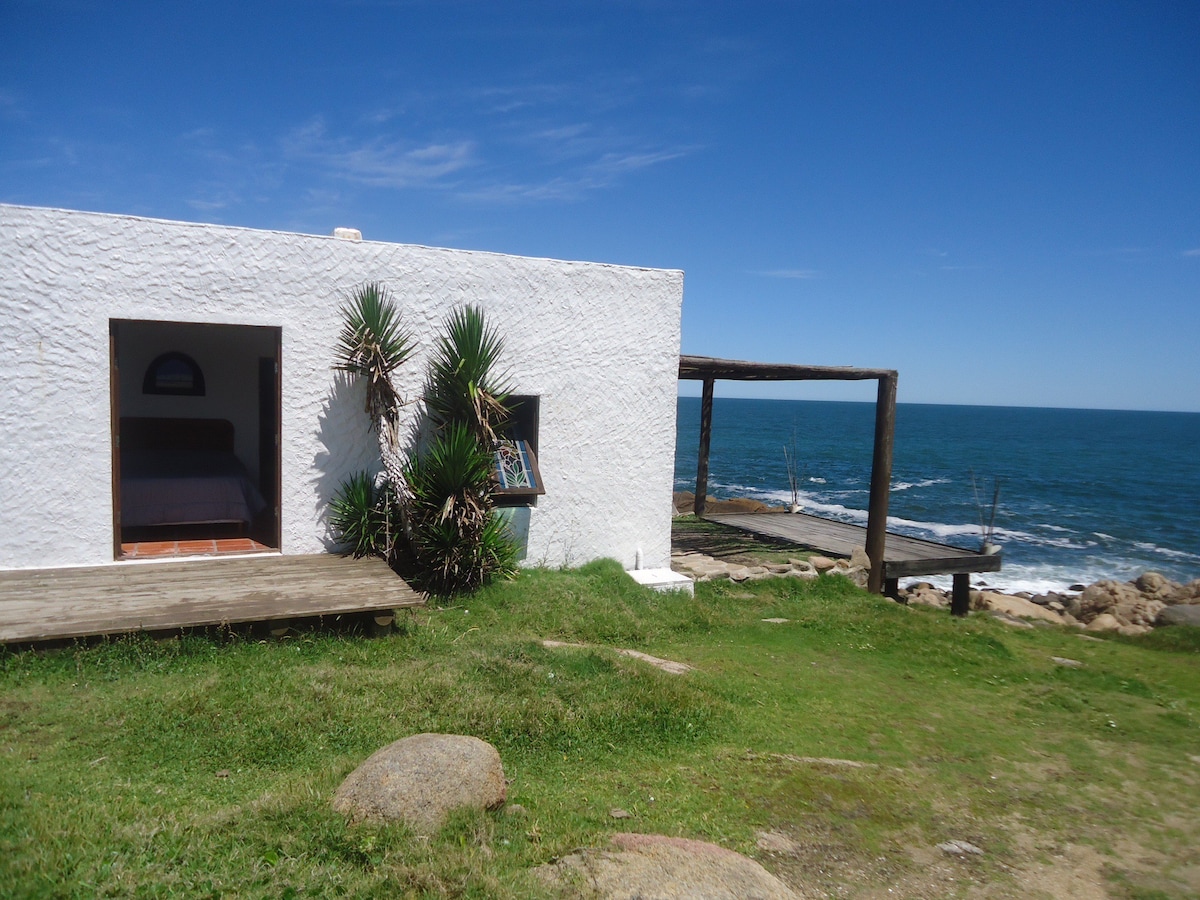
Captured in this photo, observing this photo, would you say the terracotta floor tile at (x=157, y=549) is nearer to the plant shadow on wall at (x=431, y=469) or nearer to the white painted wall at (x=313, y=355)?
the white painted wall at (x=313, y=355)

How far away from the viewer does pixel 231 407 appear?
11.8 metres

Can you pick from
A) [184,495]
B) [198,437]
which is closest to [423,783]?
[184,495]

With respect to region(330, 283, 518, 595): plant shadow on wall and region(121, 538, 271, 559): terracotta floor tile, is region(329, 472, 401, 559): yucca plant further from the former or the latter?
region(121, 538, 271, 559): terracotta floor tile

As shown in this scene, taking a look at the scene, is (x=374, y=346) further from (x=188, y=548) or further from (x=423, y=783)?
(x=423, y=783)

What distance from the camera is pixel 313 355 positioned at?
8219 millimetres

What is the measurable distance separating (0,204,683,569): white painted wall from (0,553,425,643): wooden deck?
496mm

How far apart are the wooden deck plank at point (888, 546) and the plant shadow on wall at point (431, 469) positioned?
20.7 ft

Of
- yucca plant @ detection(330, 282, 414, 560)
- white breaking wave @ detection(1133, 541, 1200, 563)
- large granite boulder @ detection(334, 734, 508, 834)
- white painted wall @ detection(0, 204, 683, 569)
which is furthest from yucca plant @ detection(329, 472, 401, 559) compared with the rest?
white breaking wave @ detection(1133, 541, 1200, 563)

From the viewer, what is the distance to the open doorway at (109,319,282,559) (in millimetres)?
8734

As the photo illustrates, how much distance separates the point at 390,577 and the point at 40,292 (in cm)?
398

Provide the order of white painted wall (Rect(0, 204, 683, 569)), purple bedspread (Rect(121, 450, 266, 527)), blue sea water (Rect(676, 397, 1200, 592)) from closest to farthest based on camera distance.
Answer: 1. white painted wall (Rect(0, 204, 683, 569))
2. purple bedspread (Rect(121, 450, 266, 527))
3. blue sea water (Rect(676, 397, 1200, 592))

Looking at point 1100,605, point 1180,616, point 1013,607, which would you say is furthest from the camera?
point 1100,605

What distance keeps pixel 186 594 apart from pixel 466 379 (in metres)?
3.25

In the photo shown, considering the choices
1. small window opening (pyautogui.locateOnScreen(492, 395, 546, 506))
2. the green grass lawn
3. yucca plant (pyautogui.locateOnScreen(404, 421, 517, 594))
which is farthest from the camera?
small window opening (pyautogui.locateOnScreen(492, 395, 546, 506))
